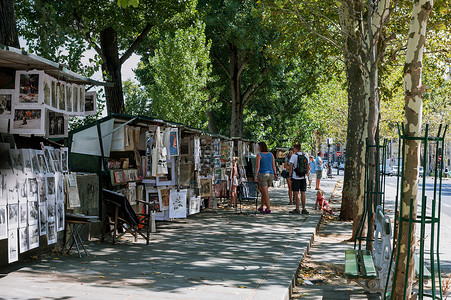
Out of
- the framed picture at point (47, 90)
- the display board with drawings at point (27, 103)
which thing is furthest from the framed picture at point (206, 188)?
the display board with drawings at point (27, 103)

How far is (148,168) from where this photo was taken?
12.5 metres

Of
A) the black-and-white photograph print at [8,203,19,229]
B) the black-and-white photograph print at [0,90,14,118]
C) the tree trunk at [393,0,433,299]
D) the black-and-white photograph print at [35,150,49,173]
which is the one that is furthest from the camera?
the black-and-white photograph print at [35,150,49,173]

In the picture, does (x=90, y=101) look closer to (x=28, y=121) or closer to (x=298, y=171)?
(x=28, y=121)

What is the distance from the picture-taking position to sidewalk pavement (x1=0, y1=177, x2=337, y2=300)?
6.37 meters

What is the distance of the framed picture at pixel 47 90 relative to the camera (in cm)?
739

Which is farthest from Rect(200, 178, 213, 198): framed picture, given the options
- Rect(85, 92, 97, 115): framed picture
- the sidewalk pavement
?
Rect(85, 92, 97, 115): framed picture

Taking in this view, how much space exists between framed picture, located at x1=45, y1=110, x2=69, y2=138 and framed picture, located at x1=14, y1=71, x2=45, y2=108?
0.85 m

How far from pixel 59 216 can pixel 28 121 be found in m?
1.51

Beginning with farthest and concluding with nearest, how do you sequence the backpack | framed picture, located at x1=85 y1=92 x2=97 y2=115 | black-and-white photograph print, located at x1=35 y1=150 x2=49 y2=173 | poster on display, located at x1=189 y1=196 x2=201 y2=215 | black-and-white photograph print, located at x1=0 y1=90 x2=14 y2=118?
the backpack < poster on display, located at x1=189 y1=196 x2=201 y2=215 < framed picture, located at x1=85 y1=92 x2=97 y2=115 < black-and-white photograph print, located at x1=35 y1=150 x2=49 y2=173 < black-and-white photograph print, located at x1=0 y1=90 x2=14 y2=118

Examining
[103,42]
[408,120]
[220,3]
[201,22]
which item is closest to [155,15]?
[103,42]

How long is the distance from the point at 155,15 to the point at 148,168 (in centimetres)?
900

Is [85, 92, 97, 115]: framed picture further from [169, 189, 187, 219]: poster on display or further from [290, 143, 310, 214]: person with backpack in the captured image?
[290, 143, 310, 214]: person with backpack

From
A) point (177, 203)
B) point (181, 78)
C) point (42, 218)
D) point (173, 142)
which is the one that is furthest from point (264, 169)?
point (181, 78)

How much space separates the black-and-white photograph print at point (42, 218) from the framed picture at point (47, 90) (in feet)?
4.47
